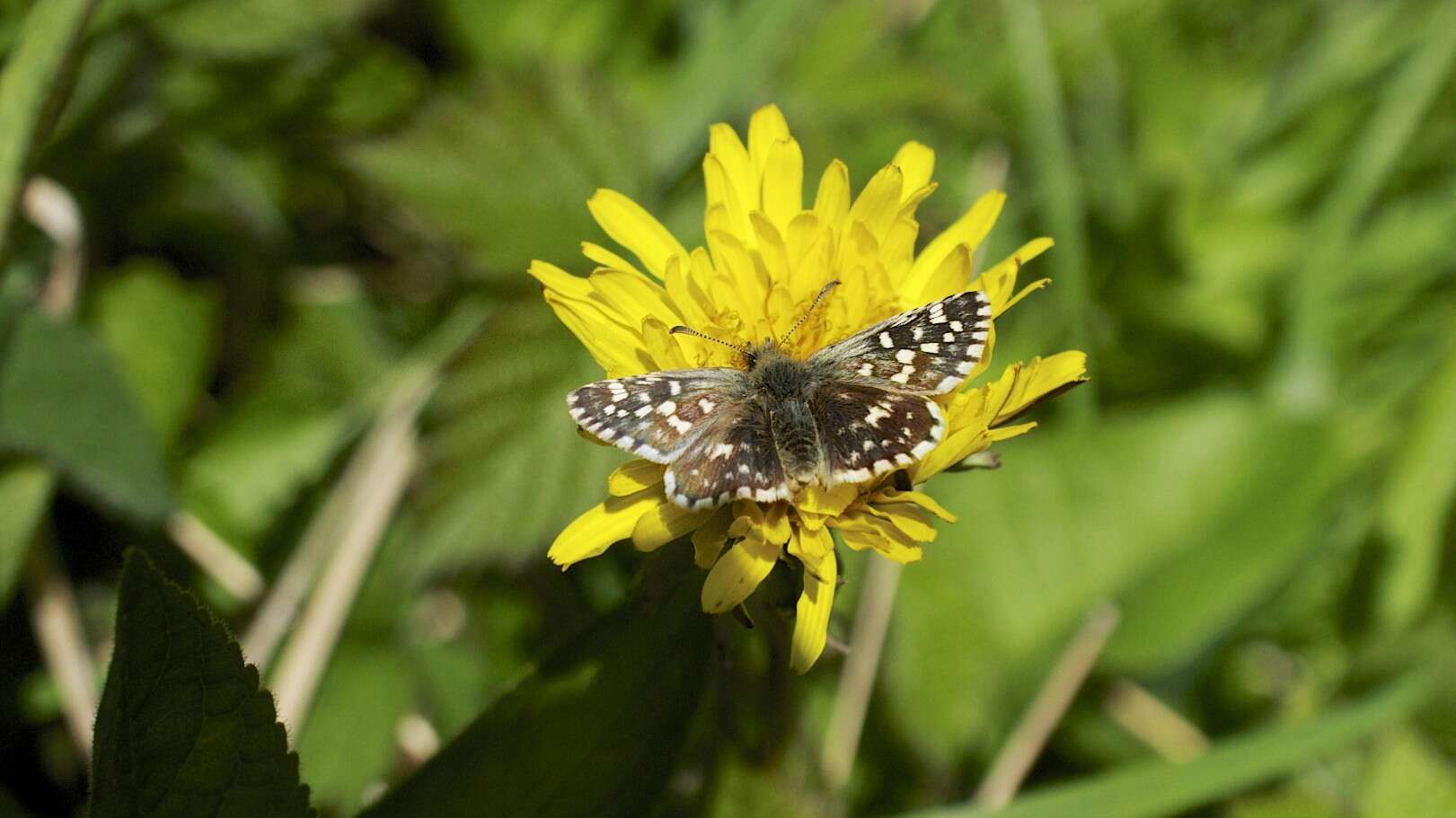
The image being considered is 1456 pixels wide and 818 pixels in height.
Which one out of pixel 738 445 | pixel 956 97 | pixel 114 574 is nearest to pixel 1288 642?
pixel 956 97

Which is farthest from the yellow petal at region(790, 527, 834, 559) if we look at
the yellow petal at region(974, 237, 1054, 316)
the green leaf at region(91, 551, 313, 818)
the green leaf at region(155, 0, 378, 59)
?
the green leaf at region(155, 0, 378, 59)

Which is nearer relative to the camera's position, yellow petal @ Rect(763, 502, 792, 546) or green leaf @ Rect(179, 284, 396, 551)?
yellow petal @ Rect(763, 502, 792, 546)

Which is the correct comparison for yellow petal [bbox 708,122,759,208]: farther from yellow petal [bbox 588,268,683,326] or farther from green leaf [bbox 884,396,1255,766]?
green leaf [bbox 884,396,1255,766]

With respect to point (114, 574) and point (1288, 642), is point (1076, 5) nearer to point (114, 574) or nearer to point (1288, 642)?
Answer: point (1288, 642)

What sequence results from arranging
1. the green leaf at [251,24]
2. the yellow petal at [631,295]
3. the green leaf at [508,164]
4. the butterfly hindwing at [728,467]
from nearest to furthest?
the butterfly hindwing at [728,467] → the yellow petal at [631,295] → the green leaf at [508,164] → the green leaf at [251,24]

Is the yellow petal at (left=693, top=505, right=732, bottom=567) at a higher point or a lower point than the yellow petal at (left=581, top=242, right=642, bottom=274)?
lower

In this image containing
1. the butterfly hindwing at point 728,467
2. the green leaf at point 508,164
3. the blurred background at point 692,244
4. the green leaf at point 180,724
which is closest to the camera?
the green leaf at point 180,724

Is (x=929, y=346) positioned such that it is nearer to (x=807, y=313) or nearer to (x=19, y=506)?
(x=807, y=313)

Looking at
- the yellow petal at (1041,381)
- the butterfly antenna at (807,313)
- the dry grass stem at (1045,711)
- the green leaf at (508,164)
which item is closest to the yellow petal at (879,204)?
the butterfly antenna at (807,313)

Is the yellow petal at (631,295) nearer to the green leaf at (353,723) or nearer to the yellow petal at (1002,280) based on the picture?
the yellow petal at (1002,280)
